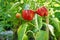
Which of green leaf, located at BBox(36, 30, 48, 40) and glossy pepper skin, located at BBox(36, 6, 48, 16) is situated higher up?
glossy pepper skin, located at BBox(36, 6, 48, 16)

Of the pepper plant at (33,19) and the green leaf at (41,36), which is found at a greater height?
the pepper plant at (33,19)

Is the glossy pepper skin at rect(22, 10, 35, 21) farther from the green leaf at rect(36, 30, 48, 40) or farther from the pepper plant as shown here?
the green leaf at rect(36, 30, 48, 40)

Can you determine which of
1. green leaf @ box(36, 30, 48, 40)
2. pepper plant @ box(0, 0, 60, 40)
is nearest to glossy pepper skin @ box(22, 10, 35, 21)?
pepper plant @ box(0, 0, 60, 40)

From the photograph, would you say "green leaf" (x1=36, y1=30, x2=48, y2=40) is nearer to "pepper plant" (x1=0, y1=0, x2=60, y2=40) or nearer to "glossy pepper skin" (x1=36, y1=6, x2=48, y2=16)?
"pepper plant" (x1=0, y1=0, x2=60, y2=40)

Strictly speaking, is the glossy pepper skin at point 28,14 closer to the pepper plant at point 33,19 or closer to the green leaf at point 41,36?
the pepper plant at point 33,19

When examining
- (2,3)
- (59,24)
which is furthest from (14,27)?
(59,24)

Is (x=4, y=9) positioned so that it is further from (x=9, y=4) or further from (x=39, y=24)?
(x=39, y=24)

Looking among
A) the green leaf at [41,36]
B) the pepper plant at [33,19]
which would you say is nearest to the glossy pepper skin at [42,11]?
the pepper plant at [33,19]

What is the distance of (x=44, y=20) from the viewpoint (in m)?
1.19

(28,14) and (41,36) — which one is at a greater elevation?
(28,14)

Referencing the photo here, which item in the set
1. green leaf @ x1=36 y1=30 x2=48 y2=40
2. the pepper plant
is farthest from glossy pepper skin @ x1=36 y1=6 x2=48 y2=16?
green leaf @ x1=36 y1=30 x2=48 y2=40

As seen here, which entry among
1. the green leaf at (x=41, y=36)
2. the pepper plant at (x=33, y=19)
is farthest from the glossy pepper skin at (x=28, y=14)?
the green leaf at (x=41, y=36)

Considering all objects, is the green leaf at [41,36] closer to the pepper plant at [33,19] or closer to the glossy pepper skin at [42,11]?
the pepper plant at [33,19]

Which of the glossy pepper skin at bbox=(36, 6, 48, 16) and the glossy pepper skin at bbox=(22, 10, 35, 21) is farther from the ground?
the glossy pepper skin at bbox=(36, 6, 48, 16)
